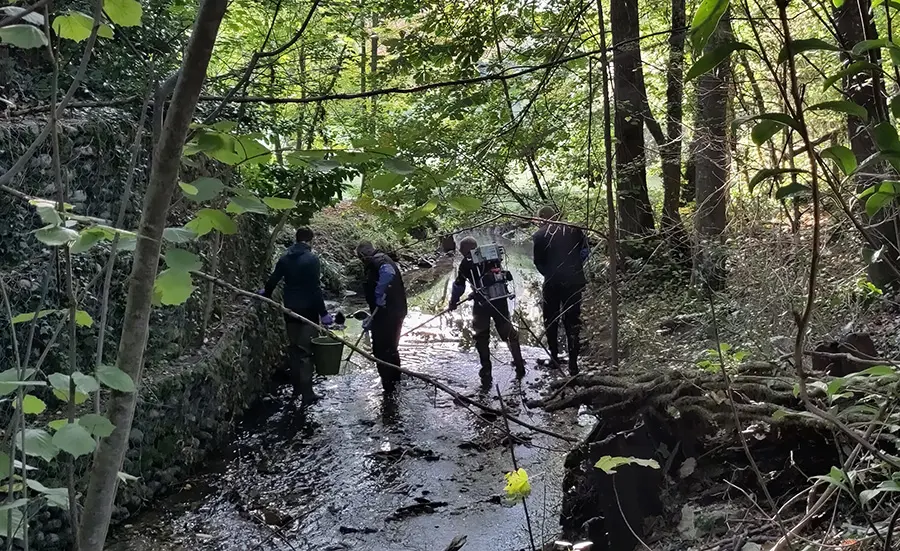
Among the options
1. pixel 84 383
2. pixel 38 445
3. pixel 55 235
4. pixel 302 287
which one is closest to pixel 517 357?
pixel 302 287

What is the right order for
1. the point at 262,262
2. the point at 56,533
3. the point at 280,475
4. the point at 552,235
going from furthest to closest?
the point at 262,262, the point at 552,235, the point at 280,475, the point at 56,533

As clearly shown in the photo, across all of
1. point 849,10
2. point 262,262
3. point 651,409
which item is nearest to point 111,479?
point 651,409

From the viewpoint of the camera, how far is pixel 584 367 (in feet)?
28.0

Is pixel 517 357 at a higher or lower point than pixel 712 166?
lower

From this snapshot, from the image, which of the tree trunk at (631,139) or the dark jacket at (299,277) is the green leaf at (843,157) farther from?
the dark jacket at (299,277)

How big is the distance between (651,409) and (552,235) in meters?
3.87

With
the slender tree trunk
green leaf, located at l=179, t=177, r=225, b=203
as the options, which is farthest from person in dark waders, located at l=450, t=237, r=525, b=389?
green leaf, located at l=179, t=177, r=225, b=203

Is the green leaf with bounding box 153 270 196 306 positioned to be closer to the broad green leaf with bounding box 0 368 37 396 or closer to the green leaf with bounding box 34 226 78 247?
the green leaf with bounding box 34 226 78 247

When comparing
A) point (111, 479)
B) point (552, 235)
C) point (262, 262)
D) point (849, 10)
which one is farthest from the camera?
point (262, 262)

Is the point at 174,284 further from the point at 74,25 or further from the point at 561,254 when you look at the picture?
the point at 561,254

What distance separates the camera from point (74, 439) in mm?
1366

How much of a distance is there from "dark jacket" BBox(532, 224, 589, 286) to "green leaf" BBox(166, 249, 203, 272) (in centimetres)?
676

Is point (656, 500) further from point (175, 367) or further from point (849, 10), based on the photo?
point (175, 367)

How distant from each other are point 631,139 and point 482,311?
3492 mm
